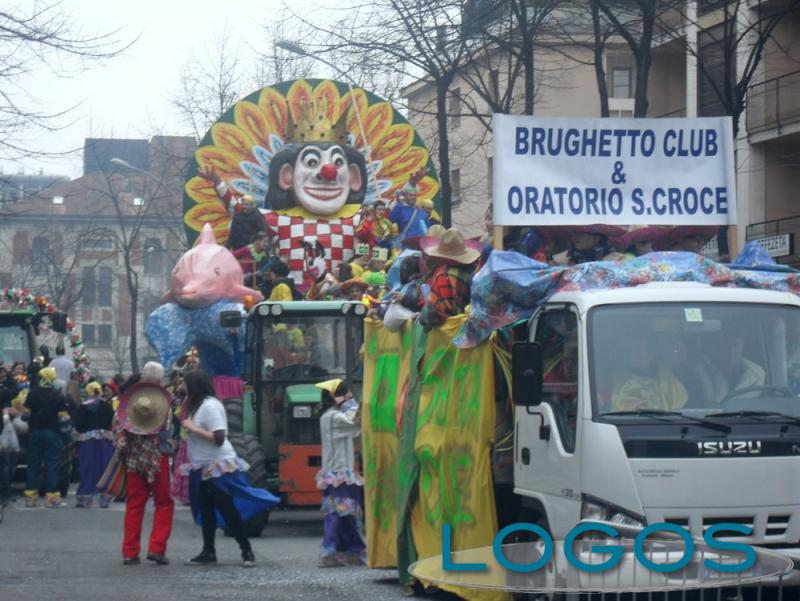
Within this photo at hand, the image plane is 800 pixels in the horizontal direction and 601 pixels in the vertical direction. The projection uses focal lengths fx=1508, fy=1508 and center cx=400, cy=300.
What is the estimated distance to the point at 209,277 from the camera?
18.3 m

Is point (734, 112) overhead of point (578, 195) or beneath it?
overhead

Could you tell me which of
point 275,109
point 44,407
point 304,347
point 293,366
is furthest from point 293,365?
point 44,407

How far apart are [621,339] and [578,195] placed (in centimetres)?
164

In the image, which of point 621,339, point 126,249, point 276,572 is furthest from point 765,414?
point 126,249

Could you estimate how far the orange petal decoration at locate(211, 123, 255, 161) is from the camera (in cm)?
1922

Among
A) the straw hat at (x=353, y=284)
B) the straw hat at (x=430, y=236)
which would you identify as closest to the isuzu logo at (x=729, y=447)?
the straw hat at (x=430, y=236)

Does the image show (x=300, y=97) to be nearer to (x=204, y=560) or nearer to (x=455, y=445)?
(x=204, y=560)

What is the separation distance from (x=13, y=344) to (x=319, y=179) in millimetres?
9696

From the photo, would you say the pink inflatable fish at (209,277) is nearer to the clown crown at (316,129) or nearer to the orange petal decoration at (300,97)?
the clown crown at (316,129)

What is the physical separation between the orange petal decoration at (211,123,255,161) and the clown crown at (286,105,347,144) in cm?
54

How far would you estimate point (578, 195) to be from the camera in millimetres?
10000

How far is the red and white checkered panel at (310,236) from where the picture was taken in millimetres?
19016

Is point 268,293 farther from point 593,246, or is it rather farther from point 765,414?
point 765,414

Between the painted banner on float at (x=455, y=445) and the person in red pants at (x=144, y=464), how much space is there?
3.54 m
